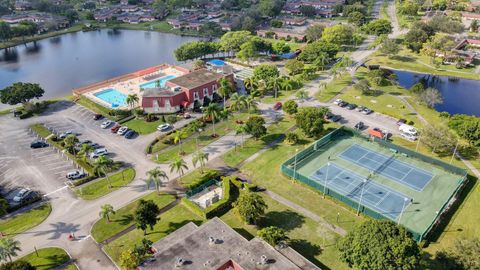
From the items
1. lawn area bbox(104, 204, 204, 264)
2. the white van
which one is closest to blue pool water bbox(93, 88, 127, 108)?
lawn area bbox(104, 204, 204, 264)

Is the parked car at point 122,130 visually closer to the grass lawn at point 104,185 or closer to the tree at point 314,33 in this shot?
the grass lawn at point 104,185

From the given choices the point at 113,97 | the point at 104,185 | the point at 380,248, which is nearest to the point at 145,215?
the point at 104,185

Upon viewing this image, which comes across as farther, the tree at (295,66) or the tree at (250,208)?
the tree at (295,66)

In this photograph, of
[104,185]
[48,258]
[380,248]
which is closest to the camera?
[380,248]

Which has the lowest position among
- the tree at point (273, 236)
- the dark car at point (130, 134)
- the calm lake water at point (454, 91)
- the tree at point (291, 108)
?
the dark car at point (130, 134)

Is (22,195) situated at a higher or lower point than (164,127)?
lower

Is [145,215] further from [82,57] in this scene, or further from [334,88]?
[82,57]

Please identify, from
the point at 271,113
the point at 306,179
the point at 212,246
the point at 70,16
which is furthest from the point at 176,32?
the point at 212,246

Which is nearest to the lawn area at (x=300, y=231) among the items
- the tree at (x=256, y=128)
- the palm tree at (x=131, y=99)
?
the tree at (x=256, y=128)
